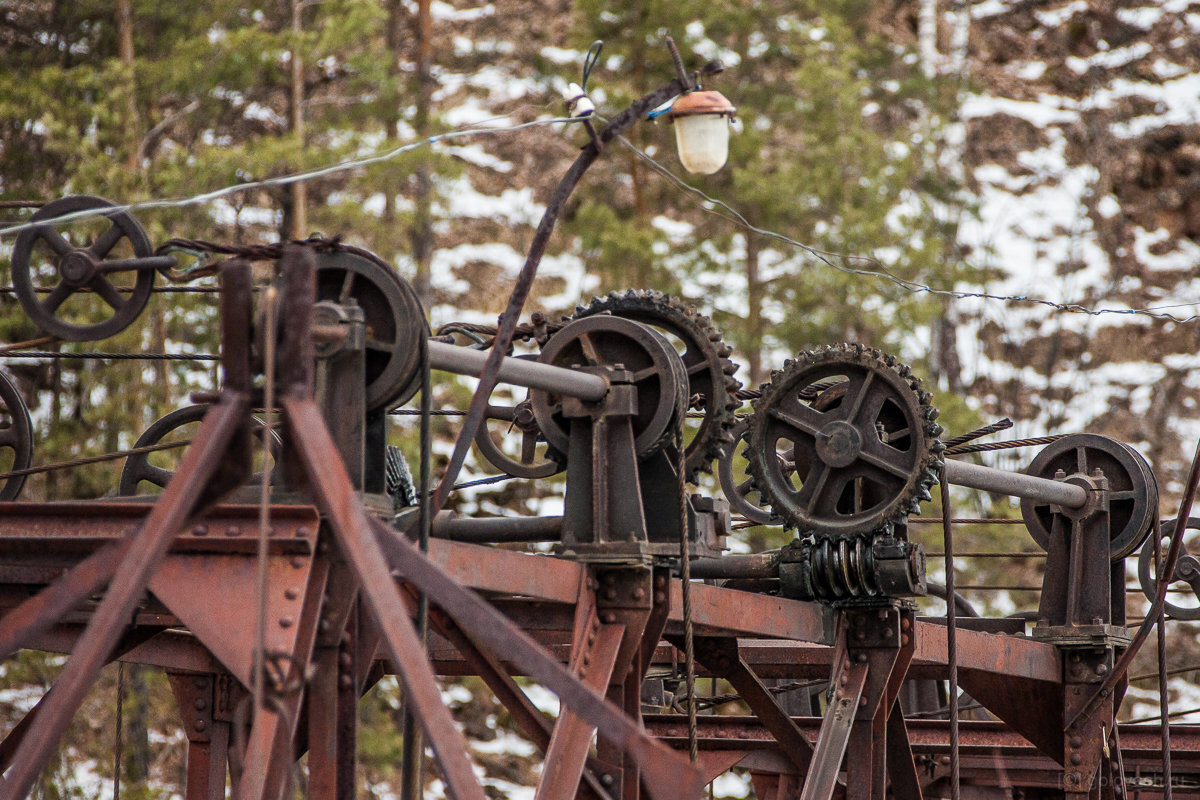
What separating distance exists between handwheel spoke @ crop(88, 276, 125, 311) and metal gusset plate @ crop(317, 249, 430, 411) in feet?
2.49

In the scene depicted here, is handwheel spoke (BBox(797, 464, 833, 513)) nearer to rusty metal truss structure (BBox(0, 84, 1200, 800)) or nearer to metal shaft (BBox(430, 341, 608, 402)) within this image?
rusty metal truss structure (BBox(0, 84, 1200, 800))

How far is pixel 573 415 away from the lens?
279 inches

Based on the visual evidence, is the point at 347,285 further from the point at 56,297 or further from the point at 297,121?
the point at 297,121

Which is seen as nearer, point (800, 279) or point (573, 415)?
point (573, 415)

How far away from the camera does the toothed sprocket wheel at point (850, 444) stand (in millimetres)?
8094

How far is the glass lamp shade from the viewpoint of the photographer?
21.3 feet

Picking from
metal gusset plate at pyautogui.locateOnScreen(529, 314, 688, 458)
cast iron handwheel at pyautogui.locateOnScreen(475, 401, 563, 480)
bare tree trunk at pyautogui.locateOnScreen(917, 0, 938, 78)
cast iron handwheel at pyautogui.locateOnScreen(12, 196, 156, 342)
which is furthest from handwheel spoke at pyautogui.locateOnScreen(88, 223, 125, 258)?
bare tree trunk at pyautogui.locateOnScreen(917, 0, 938, 78)

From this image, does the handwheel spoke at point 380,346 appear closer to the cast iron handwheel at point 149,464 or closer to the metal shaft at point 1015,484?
the metal shaft at point 1015,484

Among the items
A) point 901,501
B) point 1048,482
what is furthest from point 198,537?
point 1048,482

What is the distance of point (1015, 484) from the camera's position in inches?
361

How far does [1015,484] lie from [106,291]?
18.2ft

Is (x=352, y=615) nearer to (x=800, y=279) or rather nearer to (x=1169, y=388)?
(x=800, y=279)

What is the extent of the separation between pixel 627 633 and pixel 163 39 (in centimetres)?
1821

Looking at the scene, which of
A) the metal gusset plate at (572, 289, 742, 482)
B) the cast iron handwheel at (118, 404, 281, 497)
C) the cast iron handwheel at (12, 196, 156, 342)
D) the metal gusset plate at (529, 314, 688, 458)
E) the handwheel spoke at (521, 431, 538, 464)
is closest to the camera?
the cast iron handwheel at (12, 196, 156, 342)
